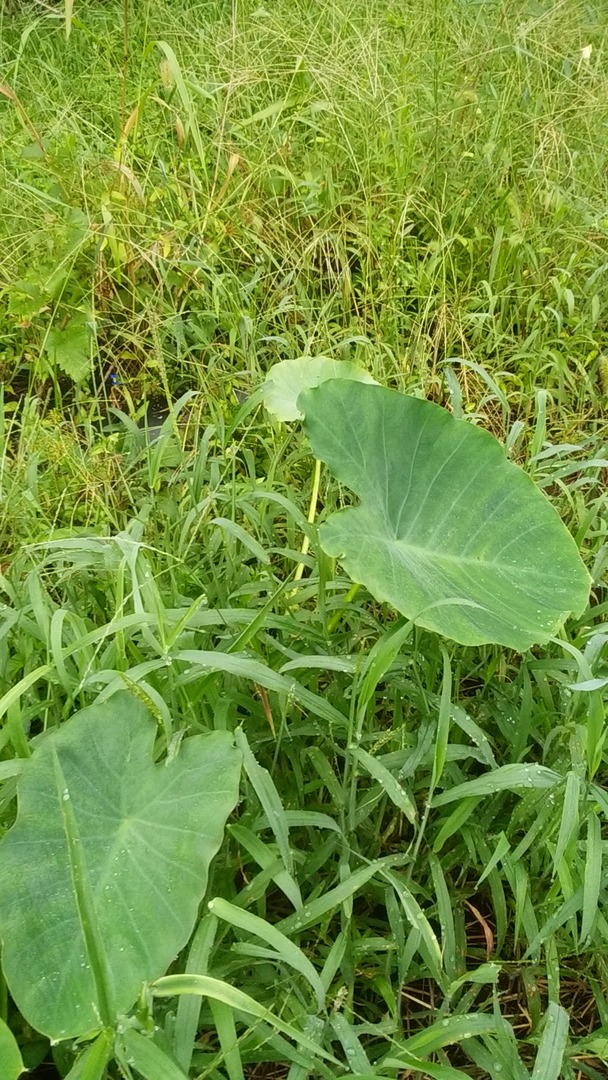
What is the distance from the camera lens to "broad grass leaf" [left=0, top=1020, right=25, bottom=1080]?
73cm

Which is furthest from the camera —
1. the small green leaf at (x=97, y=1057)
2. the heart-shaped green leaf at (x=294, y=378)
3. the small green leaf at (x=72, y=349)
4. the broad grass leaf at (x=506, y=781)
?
the small green leaf at (x=72, y=349)

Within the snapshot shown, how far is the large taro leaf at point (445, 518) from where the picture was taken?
1.03m

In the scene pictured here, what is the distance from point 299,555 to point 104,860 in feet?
1.88

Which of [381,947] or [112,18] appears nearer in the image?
[381,947]

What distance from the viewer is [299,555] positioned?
1.30 meters

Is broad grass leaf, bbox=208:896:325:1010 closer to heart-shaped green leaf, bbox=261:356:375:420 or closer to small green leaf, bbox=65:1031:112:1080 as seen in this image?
small green leaf, bbox=65:1031:112:1080

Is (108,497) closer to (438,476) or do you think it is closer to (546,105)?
(438,476)

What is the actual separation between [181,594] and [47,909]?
0.59 meters

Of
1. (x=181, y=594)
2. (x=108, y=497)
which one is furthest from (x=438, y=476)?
(x=108, y=497)

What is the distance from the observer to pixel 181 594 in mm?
1333

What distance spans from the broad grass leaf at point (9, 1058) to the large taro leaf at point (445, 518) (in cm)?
59

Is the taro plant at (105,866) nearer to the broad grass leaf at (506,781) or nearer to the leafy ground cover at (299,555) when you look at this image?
the leafy ground cover at (299,555)

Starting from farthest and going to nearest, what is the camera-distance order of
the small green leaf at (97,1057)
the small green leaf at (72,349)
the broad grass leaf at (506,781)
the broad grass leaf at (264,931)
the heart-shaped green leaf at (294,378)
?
the small green leaf at (72,349), the heart-shaped green leaf at (294,378), the broad grass leaf at (506,781), the broad grass leaf at (264,931), the small green leaf at (97,1057)

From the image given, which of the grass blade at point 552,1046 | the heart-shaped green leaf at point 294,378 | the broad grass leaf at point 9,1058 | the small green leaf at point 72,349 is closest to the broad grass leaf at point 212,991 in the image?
the broad grass leaf at point 9,1058
